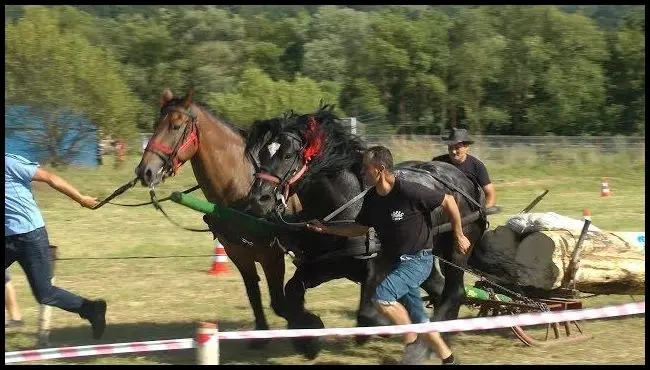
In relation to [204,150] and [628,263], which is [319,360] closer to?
[204,150]

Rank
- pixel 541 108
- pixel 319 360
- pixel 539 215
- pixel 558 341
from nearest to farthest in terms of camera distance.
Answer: pixel 319 360
pixel 558 341
pixel 539 215
pixel 541 108

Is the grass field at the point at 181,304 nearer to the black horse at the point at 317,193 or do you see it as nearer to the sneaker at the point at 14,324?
A: the sneaker at the point at 14,324

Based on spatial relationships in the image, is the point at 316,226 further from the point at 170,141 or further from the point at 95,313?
the point at 95,313

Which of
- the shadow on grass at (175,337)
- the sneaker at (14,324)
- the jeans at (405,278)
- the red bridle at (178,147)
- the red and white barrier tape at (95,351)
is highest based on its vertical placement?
the red bridle at (178,147)

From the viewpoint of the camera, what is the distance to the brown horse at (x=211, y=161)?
22.2 feet

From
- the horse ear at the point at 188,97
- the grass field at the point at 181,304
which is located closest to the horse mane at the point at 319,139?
the horse ear at the point at 188,97

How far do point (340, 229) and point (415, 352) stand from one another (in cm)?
102

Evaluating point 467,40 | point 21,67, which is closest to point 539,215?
point 21,67

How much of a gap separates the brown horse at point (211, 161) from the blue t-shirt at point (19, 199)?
1.06 metres

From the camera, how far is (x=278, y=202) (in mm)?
6723

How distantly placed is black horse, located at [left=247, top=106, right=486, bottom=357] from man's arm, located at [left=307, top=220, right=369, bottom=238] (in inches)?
10.3

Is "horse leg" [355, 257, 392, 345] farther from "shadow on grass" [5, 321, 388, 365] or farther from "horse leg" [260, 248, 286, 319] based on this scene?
"horse leg" [260, 248, 286, 319]

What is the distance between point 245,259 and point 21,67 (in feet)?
80.5

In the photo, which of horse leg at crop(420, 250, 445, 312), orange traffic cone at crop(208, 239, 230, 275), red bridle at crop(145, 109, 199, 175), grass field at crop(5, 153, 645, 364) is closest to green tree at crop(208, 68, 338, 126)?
grass field at crop(5, 153, 645, 364)
